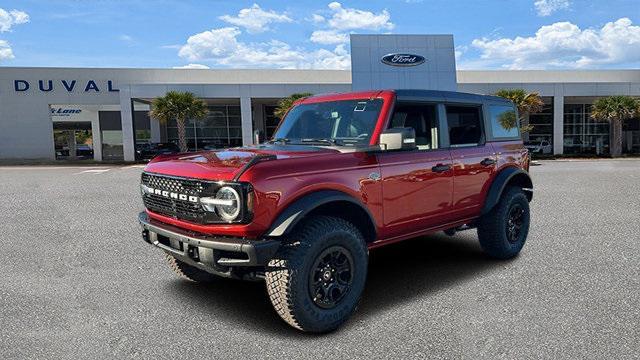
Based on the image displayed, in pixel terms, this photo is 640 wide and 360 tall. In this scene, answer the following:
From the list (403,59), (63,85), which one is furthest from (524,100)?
(63,85)

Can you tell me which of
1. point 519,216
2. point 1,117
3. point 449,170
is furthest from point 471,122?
point 1,117

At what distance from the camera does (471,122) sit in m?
5.19

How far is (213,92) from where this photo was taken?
99.0 ft

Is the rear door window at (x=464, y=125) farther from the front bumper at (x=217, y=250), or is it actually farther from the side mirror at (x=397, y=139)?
the front bumper at (x=217, y=250)

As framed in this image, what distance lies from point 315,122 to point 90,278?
3.11 meters

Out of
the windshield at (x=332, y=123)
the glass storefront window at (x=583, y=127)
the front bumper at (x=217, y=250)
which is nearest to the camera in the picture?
the front bumper at (x=217, y=250)

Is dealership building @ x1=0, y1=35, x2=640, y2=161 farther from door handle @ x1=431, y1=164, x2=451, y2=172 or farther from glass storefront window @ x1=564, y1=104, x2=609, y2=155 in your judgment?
door handle @ x1=431, y1=164, x2=451, y2=172

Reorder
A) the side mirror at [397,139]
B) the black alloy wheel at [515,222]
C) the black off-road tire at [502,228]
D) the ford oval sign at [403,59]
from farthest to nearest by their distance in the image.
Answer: the ford oval sign at [403,59], the black alloy wheel at [515,222], the black off-road tire at [502,228], the side mirror at [397,139]

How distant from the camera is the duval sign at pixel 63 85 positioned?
33.9 metres

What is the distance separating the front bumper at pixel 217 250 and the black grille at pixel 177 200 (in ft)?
0.51

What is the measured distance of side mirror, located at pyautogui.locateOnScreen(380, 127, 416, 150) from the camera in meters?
3.74

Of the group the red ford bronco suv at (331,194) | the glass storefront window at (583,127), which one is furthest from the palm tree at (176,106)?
the glass storefront window at (583,127)

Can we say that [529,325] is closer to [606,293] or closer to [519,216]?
[606,293]

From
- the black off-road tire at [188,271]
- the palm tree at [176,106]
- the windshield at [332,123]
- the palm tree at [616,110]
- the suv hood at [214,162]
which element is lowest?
the black off-road tire at [188,271]
